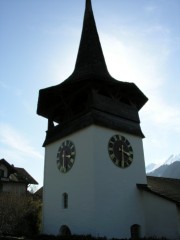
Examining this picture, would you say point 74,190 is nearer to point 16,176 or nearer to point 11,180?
point 11,180

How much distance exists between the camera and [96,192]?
1409 cm

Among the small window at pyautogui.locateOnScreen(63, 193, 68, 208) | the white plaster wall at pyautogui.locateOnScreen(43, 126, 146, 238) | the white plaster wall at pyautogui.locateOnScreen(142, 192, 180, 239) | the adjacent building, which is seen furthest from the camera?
the adjacent building

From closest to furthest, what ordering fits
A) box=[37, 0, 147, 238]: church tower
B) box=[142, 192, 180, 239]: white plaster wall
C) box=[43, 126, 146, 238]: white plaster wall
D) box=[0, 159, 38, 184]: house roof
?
1. box=[43, 126, 146, 238]: white plaster wall
2. box=[142, 192, 180, 239]: white plaster wall
3. box=[37, 0, 147, 238]: church tower
4. box=[0, 159, 38, 184]: house roof

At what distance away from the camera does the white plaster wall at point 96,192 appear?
14.1 metres

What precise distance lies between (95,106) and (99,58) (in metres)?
5.74

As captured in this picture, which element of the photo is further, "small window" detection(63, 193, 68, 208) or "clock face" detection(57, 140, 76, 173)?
"clock face" detection(57, 140, 76, 173)

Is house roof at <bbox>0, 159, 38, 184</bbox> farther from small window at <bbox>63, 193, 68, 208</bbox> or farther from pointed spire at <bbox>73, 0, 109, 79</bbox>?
small window at <bbox>63, 193, 68, 208</bbox>

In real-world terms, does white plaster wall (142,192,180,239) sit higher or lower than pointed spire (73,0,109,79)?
lower

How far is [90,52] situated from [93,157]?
29.7ft

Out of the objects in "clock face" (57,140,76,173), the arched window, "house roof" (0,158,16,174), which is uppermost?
"house roof" (0,158,16,174)

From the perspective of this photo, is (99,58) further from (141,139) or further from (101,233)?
(101,233)

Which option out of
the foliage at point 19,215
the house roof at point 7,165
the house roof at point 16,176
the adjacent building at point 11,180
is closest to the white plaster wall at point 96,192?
the foliage at point 19,215

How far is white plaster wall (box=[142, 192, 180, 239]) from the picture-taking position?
14297mm

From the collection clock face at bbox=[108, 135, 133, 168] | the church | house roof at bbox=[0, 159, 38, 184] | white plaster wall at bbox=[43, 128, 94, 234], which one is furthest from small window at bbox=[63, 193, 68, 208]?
house roof at bbox=[0, 159, 38, 184]
